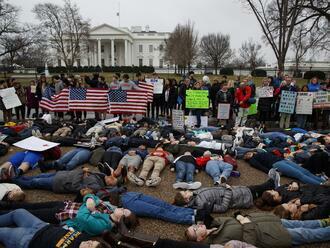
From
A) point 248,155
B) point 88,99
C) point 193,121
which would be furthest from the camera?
point 88,99

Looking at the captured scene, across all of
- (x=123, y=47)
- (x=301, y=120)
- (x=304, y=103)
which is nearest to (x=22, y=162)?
(x=304, y=103)

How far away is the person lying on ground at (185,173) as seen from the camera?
6121 mm

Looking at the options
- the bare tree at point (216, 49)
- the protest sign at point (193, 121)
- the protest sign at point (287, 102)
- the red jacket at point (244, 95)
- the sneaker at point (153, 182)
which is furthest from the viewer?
the bare tree at point (216, 49)

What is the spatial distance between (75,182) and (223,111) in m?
7.54

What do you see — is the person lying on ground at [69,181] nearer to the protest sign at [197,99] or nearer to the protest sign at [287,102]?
the protest sign at [197,99]

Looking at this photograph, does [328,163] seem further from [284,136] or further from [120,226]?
[120,226]

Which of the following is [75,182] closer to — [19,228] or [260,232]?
[19,228]

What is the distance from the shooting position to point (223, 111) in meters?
11.8

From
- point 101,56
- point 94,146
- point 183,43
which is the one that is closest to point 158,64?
point 101,56

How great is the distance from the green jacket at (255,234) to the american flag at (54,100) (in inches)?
381

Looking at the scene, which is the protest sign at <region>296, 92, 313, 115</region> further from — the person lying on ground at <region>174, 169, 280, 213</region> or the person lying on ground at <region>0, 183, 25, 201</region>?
the person lying on ground at <region>0, 183, 25, 201</region>

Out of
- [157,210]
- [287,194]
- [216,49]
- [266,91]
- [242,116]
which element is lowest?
[157,210]

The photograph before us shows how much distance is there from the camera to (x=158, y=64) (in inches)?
3548

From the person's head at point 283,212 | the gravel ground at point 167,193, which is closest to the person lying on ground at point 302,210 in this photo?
the person's head at point 283,212
